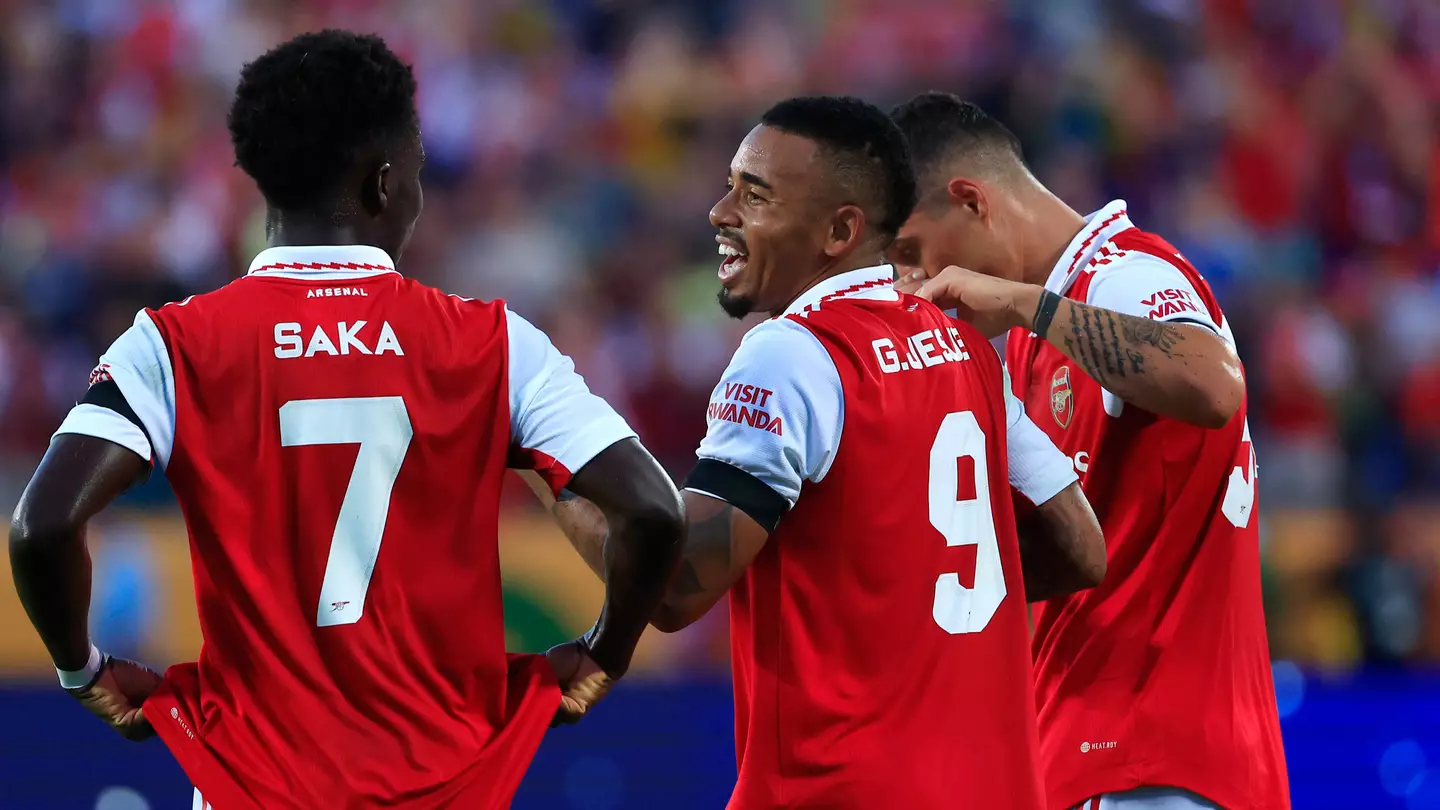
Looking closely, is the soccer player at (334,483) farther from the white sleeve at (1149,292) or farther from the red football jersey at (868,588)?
the white sleeve at (1149,292)

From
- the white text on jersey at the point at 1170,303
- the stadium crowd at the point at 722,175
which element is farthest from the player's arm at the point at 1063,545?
the stadium crowd at the point at 722,175

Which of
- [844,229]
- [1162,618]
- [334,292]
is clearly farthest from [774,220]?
[1162,618]

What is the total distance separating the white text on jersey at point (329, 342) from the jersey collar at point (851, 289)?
34.6 inches

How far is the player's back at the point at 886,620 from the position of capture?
10.7ft

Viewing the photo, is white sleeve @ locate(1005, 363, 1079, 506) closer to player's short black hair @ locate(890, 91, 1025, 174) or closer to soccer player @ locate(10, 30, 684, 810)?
soccer player @ locate(10, 30, 684, 810)

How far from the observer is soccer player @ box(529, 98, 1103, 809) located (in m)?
3.25

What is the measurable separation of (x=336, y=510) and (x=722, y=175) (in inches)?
313

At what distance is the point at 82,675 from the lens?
10.2 feet

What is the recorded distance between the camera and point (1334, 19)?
13.2 m

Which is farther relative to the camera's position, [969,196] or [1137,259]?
[969,196]

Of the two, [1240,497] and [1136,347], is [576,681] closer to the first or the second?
[1136,347]

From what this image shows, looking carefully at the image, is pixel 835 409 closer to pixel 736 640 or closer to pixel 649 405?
pixel 736 640

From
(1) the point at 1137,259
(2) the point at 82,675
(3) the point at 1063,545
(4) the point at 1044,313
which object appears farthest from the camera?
(1) the point at 1137,259

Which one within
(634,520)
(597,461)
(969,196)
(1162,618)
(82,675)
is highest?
(969,196)
